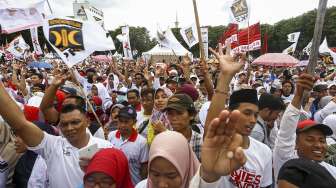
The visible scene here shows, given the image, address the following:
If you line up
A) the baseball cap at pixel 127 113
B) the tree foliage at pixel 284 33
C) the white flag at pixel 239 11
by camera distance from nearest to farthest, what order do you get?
the baseball cap at pixel 127 113
the white flag at pixel 239 11
the tree foliage at pixel 284 33

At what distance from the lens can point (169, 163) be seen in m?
2.00

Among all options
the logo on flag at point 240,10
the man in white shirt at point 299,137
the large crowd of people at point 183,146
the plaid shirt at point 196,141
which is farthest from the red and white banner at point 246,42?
the man in white shirt at point 299,137

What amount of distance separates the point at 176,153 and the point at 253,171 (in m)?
0.84

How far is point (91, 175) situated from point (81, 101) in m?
2.00

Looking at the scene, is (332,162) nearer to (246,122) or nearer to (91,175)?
(246,122)

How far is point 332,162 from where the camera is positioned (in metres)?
3.21

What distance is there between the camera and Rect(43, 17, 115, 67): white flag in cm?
533

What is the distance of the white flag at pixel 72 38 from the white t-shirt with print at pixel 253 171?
3488mm

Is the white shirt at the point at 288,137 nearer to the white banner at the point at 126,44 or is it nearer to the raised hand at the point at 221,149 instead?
the raised hand at the point at 221,149

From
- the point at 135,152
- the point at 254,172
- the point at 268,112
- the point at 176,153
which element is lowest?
the point at 135,152

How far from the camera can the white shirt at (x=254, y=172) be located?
2568 mm

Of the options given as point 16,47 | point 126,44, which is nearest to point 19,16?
point 126,44

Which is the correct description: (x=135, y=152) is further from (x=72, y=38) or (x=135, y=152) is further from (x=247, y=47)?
(x=247, y=47)

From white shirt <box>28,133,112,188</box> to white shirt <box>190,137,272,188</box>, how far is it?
114 centimetres
